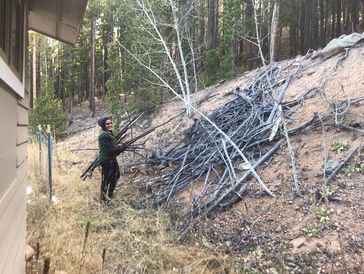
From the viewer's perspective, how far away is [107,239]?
5.95 meters

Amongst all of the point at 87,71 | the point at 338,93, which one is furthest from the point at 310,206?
the point at 87,71

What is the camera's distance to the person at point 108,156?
8070 mm

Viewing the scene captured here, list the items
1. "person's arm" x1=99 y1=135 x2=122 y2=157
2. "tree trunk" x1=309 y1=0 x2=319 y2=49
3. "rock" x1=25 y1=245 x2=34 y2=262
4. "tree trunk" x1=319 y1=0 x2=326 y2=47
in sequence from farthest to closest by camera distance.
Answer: "tree trunk" x1=319 y1=0 x2=326 y2=47, "tree trunk" x1=309 y1=0 x2=319 y2=49, "person's arm" x1=99 y1=135 x2=122 y2=157, "rock" x1=25 y1=245 x2=34 y2=262

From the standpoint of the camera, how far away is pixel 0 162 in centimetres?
235

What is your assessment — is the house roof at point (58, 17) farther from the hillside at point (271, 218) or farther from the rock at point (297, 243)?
the rock at point (297, 243)

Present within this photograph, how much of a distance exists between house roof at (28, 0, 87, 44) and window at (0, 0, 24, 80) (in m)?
0.70

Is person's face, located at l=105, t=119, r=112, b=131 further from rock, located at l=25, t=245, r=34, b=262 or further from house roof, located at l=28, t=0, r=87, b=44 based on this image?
rock, located at l=25, t=245, r=34, b=262

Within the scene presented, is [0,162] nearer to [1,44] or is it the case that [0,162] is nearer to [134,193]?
[1,44]

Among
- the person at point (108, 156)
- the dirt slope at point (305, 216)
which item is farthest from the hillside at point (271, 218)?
the person at point (108, 156)

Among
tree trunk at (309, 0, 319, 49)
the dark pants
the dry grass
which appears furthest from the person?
tree trunk at (309, 0, 319, 49)

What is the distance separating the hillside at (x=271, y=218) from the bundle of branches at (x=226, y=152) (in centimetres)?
19

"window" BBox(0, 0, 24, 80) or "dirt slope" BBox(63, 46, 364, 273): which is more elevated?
"window" BBox(0, 0, 24, 80)

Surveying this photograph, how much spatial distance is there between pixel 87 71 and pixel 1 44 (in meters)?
33.6

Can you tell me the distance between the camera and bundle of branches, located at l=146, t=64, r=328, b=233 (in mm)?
7289
